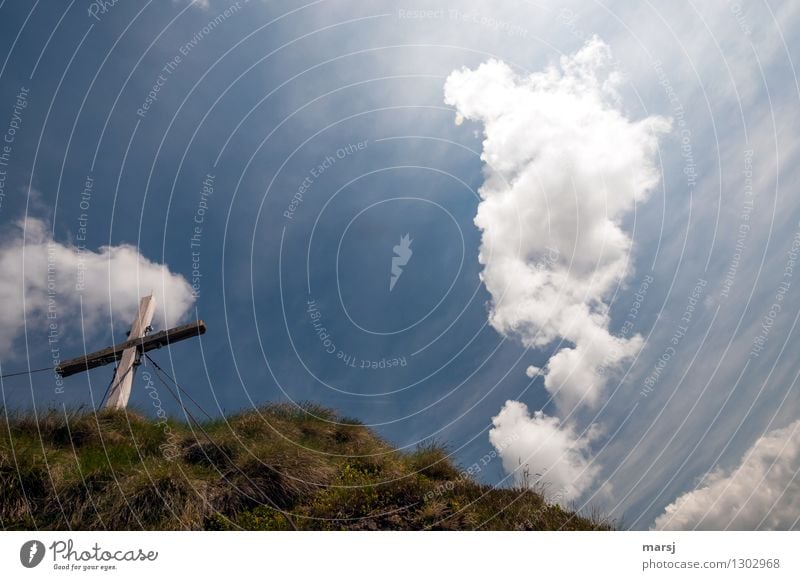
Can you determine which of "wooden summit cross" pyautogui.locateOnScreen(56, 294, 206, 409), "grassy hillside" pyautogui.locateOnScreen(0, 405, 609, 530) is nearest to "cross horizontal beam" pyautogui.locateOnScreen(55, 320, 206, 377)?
"wooden summit cross" pyautogui.locateOnScreen(56, 294, 206, 409)

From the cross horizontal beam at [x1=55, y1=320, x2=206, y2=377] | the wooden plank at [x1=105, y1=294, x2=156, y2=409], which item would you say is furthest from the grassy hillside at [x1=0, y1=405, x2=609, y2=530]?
the cross horizontal beam at [x1=55, y1=320, x2=206, y2=377]

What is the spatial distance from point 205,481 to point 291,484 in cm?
167

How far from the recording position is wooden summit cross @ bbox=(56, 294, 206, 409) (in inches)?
454

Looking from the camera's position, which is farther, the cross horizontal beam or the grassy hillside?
the cross horizontal beam

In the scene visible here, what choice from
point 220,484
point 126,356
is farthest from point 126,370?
point 220,484

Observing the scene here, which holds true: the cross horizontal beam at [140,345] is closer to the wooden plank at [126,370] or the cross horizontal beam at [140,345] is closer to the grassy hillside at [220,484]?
the wooden plank at [126,370]

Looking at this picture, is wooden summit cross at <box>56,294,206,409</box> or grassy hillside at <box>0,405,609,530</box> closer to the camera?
grassy hillside at <box>0,405,609,530</box>

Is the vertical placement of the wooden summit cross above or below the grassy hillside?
above

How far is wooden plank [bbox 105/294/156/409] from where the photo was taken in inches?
455

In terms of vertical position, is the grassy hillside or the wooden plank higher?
the wooden plank

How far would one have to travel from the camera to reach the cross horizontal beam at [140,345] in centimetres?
1159

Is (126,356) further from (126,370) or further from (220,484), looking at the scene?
(220,484)

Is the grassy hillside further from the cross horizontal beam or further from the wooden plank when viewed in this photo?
the cross horizontal beam
